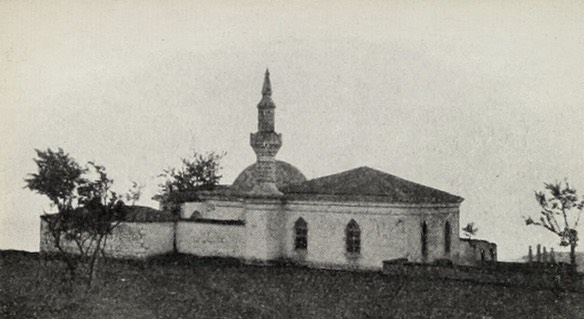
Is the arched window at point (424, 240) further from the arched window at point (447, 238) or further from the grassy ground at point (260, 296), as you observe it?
the grassy ground at point (260, 296)

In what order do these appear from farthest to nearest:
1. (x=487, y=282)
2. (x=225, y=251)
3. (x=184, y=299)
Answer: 1. (x=225, y=251)
2. (x=487, y=282)
3. (x=184, y=299)

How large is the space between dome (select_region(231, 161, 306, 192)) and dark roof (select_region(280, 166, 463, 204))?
377 cm

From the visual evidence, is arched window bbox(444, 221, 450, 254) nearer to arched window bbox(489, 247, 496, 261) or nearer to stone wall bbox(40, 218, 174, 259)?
arched window bbox(489, 247, 496, 261)

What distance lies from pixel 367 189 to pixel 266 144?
4.60 metres

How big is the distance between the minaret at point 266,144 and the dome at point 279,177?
3.83m

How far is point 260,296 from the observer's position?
897 inches

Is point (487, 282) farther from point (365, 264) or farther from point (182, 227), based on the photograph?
point (182, 227)

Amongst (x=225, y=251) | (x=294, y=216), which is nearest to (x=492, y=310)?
(x=294, y=216)

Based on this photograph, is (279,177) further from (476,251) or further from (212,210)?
(476,251)

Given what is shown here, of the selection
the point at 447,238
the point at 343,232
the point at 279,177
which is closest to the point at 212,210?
the point at 279,177

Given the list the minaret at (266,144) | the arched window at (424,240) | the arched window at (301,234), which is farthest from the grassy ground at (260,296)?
the minaret at (266,144)

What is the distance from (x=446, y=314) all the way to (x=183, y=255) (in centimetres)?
1434

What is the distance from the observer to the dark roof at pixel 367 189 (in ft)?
91.9

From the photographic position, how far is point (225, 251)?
30703 millimetres
